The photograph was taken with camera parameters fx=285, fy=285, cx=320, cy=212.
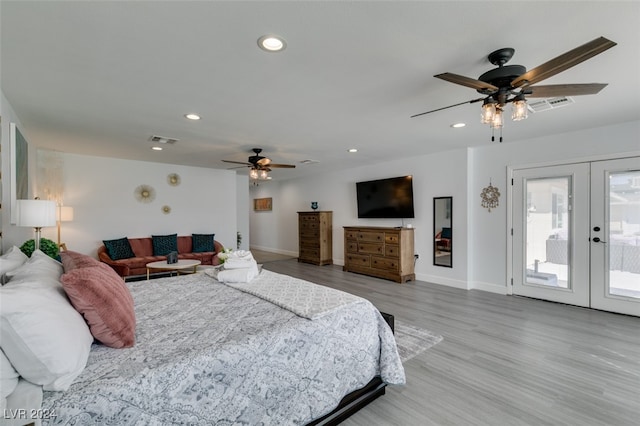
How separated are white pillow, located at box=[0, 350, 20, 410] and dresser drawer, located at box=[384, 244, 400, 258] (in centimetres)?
525

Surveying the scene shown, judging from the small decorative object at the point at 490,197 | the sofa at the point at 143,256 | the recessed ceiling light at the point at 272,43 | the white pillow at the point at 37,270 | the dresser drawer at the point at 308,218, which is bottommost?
the sofa at the point at 143,256

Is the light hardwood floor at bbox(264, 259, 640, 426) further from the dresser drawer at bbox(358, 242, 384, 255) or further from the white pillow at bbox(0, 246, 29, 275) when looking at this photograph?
the white pillow at bbox(0, 246, 29, 275)

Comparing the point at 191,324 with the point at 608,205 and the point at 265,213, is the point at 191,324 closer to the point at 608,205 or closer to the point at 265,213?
the point at 608,205

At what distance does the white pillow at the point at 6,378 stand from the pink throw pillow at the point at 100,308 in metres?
0.36

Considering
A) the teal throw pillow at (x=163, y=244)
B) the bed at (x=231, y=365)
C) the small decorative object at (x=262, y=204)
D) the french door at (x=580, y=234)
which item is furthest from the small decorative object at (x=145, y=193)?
the french door at (x=580, y=234)

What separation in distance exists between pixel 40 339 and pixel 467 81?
8.69ft

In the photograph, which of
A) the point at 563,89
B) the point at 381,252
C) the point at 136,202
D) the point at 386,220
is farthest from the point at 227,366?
the point at 136,202

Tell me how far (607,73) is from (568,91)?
0.62 metres

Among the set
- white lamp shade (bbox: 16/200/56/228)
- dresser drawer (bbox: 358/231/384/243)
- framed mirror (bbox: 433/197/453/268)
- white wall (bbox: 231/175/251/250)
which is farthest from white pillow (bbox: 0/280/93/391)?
white wall (bbox: 231/175/251/250)

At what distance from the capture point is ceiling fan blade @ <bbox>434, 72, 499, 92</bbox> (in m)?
1.87

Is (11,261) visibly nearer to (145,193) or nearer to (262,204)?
(145,193)

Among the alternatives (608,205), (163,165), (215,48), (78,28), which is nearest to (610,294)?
(608,205)

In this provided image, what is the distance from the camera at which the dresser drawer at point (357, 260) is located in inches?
245

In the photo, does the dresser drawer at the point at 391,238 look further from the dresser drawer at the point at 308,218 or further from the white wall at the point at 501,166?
the dresser drawer at the point at 308,218
